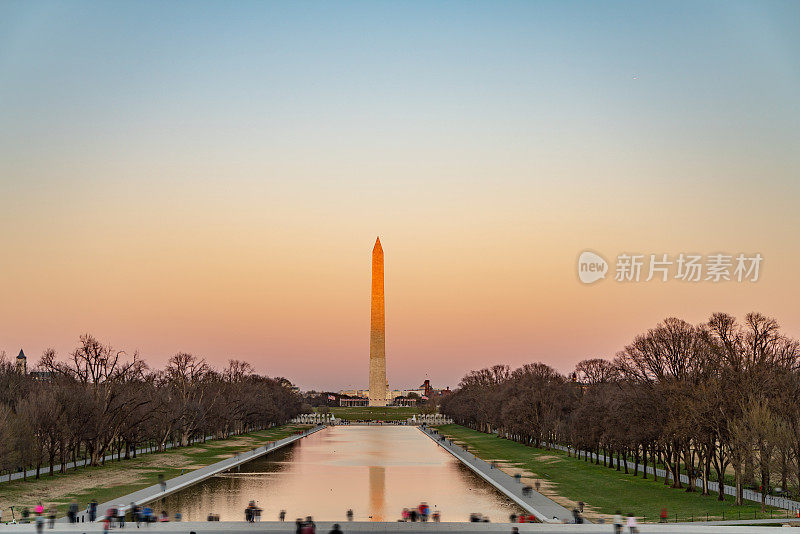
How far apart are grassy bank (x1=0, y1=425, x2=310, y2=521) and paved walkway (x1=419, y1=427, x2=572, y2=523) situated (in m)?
27.4

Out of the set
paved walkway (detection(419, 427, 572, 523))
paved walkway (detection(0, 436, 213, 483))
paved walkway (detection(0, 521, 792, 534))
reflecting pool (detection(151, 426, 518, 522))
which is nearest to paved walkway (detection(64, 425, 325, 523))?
reflecting pool (detection(151, 426, 518, 522))

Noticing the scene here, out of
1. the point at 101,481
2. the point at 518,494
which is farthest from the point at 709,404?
the point at 101,481

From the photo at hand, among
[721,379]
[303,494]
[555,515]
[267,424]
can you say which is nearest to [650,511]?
[555,515]

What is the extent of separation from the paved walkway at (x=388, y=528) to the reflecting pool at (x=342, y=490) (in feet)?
23.8

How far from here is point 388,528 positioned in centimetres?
3628

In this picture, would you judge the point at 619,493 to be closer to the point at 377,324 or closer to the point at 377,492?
the point at 377,492

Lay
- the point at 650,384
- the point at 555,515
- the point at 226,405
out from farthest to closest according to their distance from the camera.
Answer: the point at 226,405
the point at 650,384
the point at 555,515

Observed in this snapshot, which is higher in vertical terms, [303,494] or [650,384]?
[650,384]

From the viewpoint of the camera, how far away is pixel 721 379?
54500 mm

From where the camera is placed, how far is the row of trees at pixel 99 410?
6225cm

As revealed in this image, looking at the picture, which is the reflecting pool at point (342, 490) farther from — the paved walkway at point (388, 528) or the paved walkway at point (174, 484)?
the paved walkway at point (388, 528)

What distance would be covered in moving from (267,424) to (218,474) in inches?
3795

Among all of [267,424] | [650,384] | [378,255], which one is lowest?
[267,424]

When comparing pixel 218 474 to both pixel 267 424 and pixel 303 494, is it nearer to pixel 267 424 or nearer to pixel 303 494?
pixel 303 494
